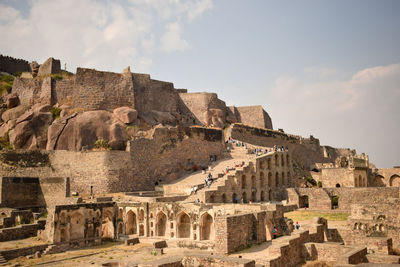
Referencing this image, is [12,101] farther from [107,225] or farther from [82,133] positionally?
[107,225]

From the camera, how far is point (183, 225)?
23781mm

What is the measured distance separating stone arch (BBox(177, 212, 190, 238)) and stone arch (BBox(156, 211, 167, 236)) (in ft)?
4.00

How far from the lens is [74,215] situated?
79.1 feet

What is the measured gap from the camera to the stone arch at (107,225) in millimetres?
25648

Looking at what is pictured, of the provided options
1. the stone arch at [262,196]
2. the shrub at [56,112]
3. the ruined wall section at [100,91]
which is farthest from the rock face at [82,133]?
the stone arch at [262,196]

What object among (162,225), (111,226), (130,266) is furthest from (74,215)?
(130,266)

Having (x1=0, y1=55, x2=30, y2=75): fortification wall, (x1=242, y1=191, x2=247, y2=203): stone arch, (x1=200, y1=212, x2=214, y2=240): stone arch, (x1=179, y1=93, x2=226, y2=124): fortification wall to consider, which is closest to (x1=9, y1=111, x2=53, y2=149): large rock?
(x1=179, y1=93, x2=226, y2=124): fortification wall

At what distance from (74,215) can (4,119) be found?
1858 cm

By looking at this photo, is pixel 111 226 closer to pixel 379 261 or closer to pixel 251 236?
pixel 251 236

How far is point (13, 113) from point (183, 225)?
22.9 meters

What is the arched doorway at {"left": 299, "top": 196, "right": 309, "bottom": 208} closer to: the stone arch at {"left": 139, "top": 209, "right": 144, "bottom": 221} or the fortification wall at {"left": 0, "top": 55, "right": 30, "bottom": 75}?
the stone arch at {"left": 139, "top": 209, "right": 144, "bottom": 221}

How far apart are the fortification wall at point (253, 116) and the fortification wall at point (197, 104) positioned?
233 inches

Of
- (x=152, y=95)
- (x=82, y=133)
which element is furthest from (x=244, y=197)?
(x=152, y=95)

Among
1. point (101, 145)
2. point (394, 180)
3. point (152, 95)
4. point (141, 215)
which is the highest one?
point (152, 95)
